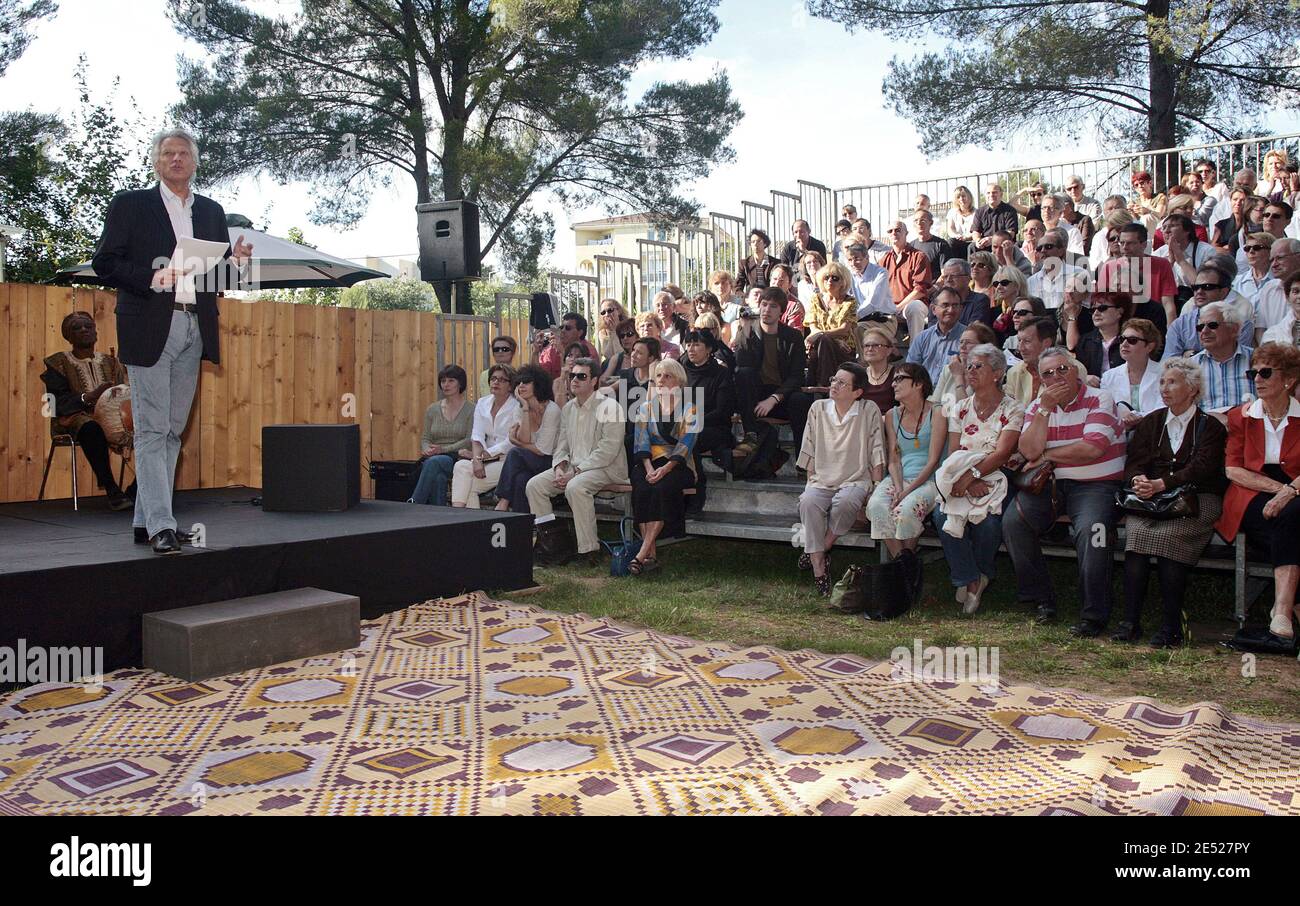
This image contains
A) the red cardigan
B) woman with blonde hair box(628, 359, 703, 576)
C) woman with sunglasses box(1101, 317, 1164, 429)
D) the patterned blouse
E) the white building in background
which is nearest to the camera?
the red cardigan

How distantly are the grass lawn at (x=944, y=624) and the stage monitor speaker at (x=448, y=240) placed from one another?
12.3 feet

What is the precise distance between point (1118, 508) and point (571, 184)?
1420 centimetres

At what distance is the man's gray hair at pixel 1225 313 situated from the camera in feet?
17.0

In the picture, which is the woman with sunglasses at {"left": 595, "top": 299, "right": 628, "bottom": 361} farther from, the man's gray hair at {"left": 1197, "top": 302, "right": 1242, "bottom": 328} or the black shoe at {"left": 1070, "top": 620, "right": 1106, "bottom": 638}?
the black shoe at {"left": 1070, "top": 620, "right": 1106, "bottom": 638}

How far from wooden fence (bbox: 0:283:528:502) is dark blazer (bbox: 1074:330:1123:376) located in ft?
17.8

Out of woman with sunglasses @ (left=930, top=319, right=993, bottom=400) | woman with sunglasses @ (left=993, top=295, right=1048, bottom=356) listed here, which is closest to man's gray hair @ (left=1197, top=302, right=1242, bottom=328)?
woman with sunglasses @ (left=993, top=295, right=1048, bottom=356)

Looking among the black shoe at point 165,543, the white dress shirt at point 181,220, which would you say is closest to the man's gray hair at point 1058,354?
the white dress shirt at point 181,220

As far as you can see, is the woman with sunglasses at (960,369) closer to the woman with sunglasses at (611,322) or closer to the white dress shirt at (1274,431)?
the white dress shirt at (1274,431)

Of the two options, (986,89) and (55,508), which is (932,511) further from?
(986,89)

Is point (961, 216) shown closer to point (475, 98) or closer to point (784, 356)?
point (784, 356)

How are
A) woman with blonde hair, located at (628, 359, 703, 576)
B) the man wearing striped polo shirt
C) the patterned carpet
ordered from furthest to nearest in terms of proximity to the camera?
1. woman with blonde hair, located at (628, 359, 703, 576)
2. the man wearing striped polo shirt
3. the patterned carpet

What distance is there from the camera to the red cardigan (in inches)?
176

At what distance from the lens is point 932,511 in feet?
17.8

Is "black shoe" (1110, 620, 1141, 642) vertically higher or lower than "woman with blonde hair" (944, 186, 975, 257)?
lower
